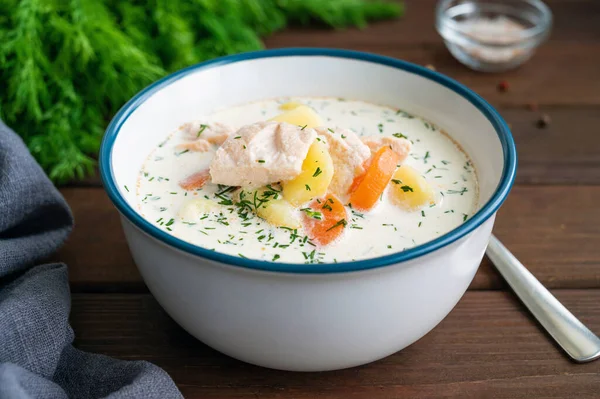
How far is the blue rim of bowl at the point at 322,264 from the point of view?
1.65 meters

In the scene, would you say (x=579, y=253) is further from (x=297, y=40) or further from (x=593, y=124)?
(x=297, y=40)

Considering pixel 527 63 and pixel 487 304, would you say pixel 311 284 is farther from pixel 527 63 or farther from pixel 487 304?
pixel 527 63

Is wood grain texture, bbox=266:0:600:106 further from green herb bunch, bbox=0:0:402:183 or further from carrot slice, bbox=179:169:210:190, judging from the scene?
carrot slice, bbox=179:169:210:190

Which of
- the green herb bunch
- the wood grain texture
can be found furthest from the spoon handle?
the green herb bunch

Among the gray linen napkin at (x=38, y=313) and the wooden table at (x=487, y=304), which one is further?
the wooden table at (x=487, y=304)

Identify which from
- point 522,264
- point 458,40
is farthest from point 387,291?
point 458,40

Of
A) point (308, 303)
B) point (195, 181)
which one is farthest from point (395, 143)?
point (308, 303)

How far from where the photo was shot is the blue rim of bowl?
1.65 metres

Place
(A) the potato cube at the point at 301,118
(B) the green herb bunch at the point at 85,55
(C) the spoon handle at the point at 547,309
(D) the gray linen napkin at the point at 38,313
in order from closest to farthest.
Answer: (D) the gray linen napkin at the point at 38,313, (C) the spoon handle at the point at 547,309, (A) the potato cube at the point at 301,118, (B) the green herb bunch at the point at 85,55

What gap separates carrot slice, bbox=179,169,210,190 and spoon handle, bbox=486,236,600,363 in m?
0.95

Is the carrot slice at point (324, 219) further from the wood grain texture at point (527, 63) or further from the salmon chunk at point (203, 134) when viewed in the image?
the wood grain texture at point (527, 63)

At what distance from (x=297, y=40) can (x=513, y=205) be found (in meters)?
1.61

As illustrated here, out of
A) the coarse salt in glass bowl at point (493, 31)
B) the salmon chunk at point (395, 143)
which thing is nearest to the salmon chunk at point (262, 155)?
the salmon chunk at point (395, 143)

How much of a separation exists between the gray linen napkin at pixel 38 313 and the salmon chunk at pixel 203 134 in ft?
1.50
